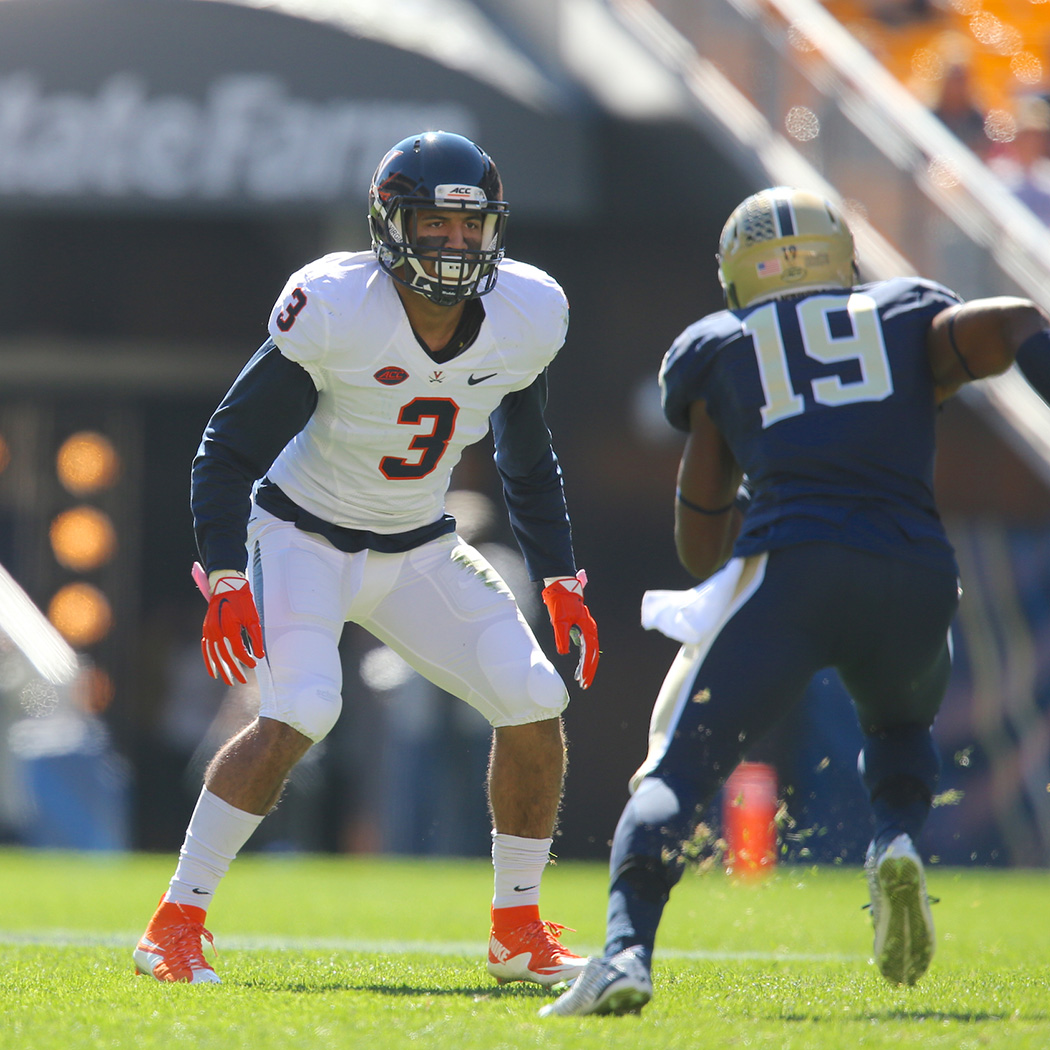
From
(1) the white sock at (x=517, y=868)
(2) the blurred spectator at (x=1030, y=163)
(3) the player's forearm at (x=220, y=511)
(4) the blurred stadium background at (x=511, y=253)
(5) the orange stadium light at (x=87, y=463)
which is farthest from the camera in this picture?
(5) the orange stadium light at (x=87, y=463)

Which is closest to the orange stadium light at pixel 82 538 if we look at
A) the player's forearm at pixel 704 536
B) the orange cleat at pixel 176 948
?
A: the orange cleat at pixel 176 948

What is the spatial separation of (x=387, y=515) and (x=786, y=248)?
110cm

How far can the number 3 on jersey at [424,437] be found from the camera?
3654 mm

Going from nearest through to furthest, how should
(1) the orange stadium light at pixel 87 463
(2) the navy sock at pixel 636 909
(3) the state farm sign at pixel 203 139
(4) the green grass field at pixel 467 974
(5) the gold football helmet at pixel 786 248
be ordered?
(4) the green grass field at pixel 467 974
(2) the navy sock at pixel 636 909
(5) the gold football helmet at pixel 786 248
(3) the state farm sign at pixel 203 139
(1) the orange stadium light at pixel 87 463

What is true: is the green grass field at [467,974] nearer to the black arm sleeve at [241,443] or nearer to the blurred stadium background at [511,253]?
the black arm sleeve at [241,443]

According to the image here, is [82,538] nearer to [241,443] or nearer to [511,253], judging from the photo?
[511,253]

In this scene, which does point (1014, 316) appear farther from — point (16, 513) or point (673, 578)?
point (16, 513)

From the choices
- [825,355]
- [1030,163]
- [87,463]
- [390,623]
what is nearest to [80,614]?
[87,463]

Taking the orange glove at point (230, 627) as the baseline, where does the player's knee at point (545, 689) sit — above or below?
below

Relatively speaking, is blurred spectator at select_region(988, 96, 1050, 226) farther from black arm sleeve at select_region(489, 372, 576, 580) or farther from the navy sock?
the navy sock

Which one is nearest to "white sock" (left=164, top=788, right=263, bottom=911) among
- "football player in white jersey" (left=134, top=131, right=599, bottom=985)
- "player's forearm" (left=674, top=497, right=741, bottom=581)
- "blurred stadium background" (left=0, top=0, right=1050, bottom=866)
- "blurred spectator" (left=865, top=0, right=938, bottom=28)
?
"football player in white jersey" (left=134, top=131, right=599, bottom=985)

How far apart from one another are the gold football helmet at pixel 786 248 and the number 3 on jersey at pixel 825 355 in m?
0.15

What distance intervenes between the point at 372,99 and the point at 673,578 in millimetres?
3395

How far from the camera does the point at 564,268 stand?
1024 centimetres
